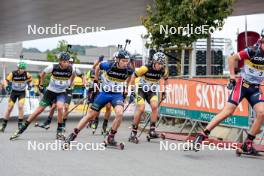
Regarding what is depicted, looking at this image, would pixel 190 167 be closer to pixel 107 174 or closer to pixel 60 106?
pixel 107 174

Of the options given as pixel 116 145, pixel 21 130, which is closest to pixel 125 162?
pixel 116 145

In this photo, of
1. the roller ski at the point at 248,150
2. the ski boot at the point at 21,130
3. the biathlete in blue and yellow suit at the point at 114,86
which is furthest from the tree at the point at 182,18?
the roller ski at the point at 248,150

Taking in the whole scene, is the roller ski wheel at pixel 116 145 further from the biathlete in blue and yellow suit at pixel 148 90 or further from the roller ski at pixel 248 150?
the roller ski at pixel 248 150

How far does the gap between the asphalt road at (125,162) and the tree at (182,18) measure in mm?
7738

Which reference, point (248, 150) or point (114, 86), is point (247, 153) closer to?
point (248, 150)

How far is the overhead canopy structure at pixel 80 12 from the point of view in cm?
2534

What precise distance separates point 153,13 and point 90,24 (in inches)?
576

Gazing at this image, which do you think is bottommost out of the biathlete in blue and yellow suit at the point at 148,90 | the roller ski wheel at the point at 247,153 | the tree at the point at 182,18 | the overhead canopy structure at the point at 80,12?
the roller ski wheel at the point at 247,153

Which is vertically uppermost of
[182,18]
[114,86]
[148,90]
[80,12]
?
[80,12]

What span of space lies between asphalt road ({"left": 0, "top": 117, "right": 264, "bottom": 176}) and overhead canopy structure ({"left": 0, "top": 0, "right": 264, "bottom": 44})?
15203mm

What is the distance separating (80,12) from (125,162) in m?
20.6

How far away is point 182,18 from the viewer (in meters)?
17.8

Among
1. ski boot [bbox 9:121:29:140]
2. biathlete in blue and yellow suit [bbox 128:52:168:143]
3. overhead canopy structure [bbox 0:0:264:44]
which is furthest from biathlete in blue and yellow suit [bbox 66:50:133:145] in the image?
overhead canopy structure [bbox 0:0:264:44]

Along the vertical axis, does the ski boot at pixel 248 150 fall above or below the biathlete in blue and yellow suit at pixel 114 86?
below
